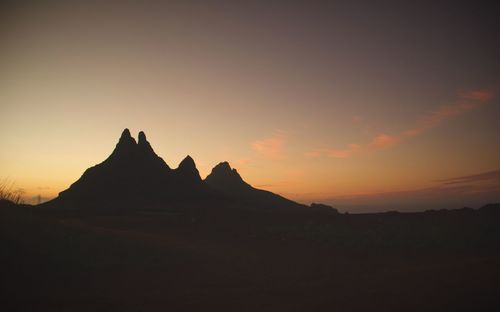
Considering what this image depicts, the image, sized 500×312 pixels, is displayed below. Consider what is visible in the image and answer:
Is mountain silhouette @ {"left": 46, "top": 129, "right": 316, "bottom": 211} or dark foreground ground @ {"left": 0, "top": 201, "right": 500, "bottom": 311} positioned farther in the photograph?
mountain silhouette @ {"left": 46, "top": 129, "right": 316, "bottom": 211}

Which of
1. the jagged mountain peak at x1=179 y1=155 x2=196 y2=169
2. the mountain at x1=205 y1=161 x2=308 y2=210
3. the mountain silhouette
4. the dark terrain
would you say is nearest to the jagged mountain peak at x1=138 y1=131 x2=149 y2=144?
the mountain silhouette

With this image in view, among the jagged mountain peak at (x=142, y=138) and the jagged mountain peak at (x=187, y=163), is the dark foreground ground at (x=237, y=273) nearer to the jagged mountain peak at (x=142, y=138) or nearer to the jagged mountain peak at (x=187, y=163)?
the jagged mountain peak at (x=142, y=138)

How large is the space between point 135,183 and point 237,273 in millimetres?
48170

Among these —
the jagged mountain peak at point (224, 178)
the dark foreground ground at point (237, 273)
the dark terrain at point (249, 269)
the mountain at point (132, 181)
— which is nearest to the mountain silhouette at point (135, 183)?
the mountain at point (132, 181)

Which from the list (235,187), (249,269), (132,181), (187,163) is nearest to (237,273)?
Answer: (249,269)

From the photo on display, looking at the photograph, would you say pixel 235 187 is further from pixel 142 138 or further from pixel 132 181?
pixel 132 181

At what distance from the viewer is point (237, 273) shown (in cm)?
1267

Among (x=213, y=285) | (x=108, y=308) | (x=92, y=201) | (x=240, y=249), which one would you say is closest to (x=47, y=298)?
(x=108, y=308)

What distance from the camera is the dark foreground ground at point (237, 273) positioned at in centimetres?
845

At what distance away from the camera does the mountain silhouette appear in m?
49.9

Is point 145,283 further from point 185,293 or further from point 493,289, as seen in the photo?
point 493,289

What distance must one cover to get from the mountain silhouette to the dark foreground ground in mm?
33514

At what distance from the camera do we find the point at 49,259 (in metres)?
11.3

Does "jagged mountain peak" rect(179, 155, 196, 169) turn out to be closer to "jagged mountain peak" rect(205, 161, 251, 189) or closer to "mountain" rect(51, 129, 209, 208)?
"mountain" rect(51, 129, 209, 208)
